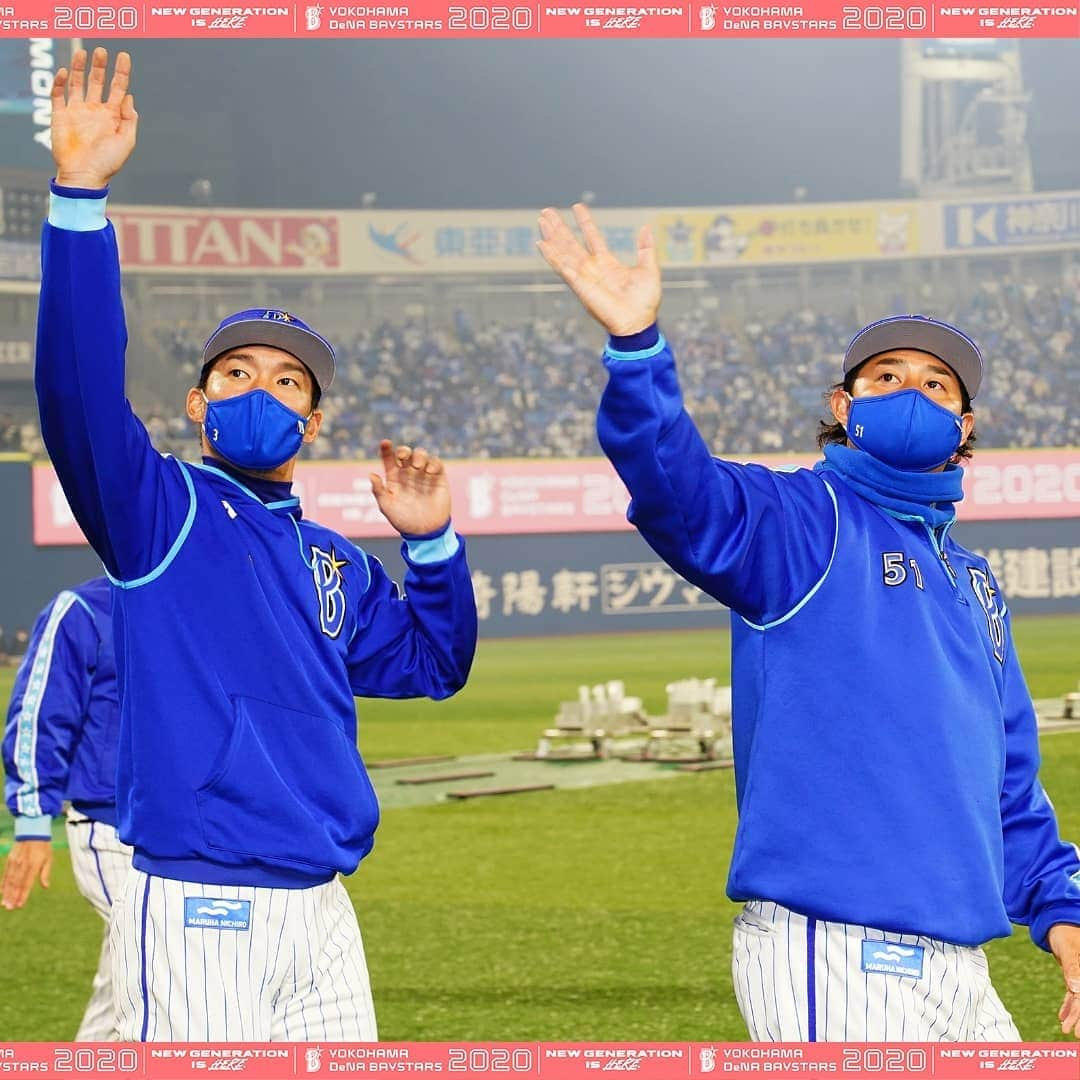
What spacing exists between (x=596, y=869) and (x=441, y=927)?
1.87m

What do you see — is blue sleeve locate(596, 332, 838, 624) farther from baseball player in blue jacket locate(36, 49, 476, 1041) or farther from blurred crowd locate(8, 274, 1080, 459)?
blurred crowd locate(8, 274, 1080, 459)

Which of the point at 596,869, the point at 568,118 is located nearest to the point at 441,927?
the point at 596,869

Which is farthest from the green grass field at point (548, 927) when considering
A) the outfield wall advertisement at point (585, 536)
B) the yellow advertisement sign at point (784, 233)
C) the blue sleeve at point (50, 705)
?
the yellow advertisement sign at point (784, 233)

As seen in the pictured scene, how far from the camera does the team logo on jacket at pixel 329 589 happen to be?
3416 mm

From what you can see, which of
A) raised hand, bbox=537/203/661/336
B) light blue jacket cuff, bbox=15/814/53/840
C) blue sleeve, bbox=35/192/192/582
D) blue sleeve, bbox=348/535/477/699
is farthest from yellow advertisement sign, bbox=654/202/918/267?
raised hand, bbox=537/203/661/336

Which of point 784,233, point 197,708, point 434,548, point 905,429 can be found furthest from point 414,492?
point 784,233

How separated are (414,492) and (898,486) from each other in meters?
1.16

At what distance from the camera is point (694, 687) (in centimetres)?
1572

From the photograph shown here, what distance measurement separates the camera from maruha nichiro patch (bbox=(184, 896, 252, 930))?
3.16 meters

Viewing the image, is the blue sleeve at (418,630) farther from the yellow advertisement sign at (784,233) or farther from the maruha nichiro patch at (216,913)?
the yellow advertisement sign at (784,233)

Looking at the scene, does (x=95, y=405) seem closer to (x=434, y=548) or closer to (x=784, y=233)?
(x=434, y=548)

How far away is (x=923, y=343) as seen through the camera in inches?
128

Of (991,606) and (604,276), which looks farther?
(991,606)

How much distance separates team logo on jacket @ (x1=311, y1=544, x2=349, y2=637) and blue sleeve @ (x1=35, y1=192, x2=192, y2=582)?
0.34m
